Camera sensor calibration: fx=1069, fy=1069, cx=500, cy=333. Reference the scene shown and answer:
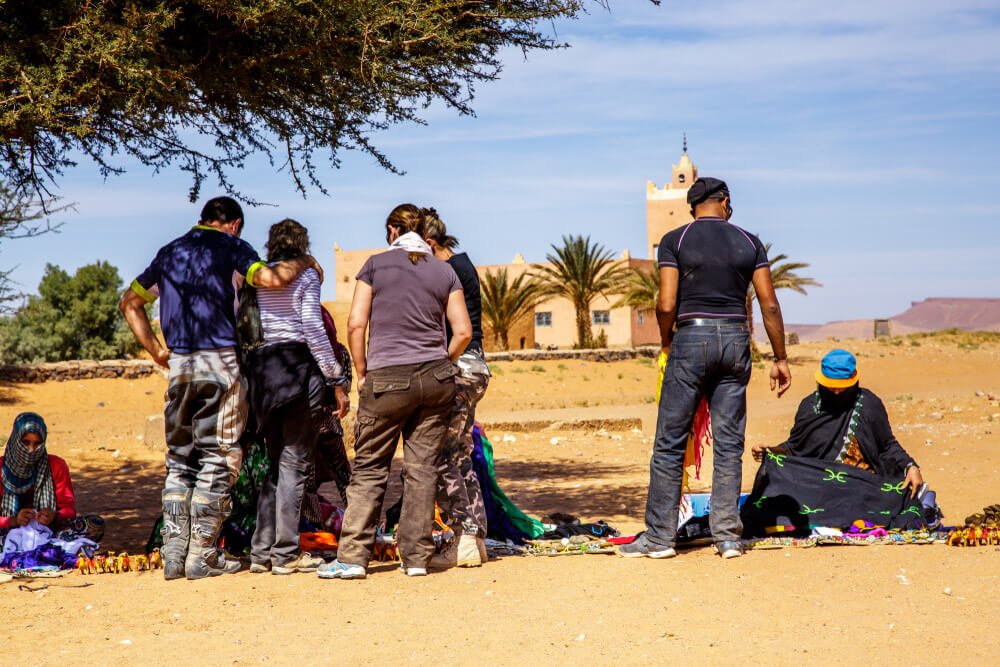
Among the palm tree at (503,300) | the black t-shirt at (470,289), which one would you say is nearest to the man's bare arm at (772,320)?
the black t-shirt at (470,289)

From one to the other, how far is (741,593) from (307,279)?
292cm

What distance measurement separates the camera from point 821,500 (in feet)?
21.9

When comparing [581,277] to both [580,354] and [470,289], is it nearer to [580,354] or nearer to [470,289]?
[580,354]

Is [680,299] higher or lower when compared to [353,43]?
lower

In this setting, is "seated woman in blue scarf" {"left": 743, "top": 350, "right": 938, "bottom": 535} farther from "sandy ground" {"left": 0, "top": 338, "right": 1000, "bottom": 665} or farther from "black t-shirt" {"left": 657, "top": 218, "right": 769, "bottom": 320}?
"black t-shirt" {"left": 657, "top": 218, "right": 769, "bottom": 320}

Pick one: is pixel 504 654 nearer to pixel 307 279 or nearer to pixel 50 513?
pixel 307 279

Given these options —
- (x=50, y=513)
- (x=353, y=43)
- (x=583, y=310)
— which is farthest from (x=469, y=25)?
(x=583, y=310)

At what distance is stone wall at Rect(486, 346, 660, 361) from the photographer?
33.3 m

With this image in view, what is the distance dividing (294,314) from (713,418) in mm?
2475

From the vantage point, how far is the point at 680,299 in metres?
6.14

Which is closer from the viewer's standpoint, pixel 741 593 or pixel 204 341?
pixel 741 593

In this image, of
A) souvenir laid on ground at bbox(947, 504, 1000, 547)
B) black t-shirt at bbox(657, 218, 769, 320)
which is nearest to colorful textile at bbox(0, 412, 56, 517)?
A: black t-shirt at bbox(657, 218, 769, 320)

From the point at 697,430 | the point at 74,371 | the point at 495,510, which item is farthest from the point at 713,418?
the point at 74,371

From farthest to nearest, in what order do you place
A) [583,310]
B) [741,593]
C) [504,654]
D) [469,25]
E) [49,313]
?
[583,310], [49,313], [469,25], [741,593], [504,654]
